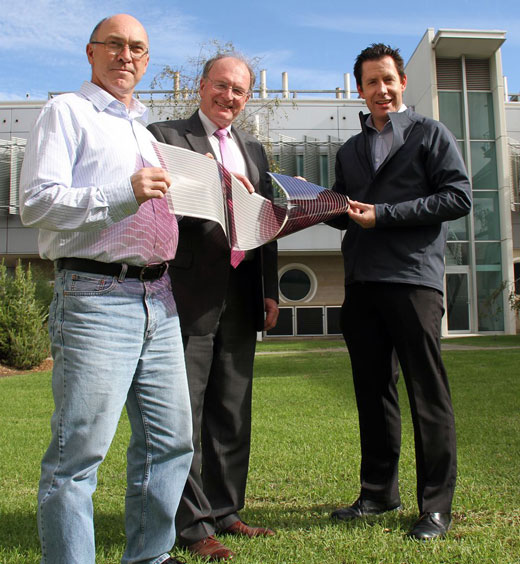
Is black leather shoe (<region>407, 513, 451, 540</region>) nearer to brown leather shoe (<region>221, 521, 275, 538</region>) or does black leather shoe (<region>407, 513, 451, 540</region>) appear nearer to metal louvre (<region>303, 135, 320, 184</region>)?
brown leather shoe (<region>221, 521, 275, 538</region>)

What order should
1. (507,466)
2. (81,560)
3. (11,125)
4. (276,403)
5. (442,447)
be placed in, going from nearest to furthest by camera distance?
(81,560) → (442,447) → (507,466) → (276,403) → (11,125)

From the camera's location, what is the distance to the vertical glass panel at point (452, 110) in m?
27.2

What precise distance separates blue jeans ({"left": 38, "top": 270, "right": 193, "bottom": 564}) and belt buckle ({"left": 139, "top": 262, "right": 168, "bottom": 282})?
4 cm

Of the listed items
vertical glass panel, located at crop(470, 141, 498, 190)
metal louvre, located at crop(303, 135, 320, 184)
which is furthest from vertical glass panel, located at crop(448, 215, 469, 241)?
metal louvre, located at crop(303, 135, 320, 184)

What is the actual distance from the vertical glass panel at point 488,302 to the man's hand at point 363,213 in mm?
24662

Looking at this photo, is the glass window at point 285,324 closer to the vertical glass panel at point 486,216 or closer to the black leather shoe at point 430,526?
the vertical glass panel at point 486,216

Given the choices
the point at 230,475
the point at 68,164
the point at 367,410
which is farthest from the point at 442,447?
the point at 68,164

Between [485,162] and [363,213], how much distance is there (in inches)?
1019

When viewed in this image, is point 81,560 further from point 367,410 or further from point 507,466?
point 507,466

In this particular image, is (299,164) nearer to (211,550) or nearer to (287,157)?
(287,157)

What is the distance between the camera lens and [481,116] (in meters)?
27.3

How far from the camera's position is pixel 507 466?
4801 millimetres

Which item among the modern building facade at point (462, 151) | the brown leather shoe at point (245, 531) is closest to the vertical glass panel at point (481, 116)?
the modern building facade at point (462, 151)

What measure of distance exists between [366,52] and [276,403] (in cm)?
567
